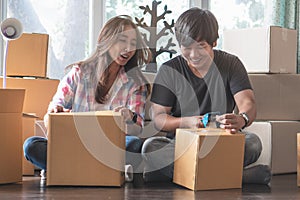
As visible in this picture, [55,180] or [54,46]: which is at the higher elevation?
[54,46]

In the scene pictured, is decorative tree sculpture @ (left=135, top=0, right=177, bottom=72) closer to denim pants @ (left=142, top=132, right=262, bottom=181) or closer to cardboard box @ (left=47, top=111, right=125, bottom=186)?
denim pants @ (left=142, top=132, right=262, bottom=181)

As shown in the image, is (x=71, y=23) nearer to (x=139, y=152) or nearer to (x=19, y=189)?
(x=139, y=152)

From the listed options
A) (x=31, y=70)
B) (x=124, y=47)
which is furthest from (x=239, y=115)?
(x=31, y=70)

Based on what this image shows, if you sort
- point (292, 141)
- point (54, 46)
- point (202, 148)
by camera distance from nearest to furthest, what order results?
point (202, 148) → point (292, 141) → point (54, 46)

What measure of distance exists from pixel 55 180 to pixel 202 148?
0.55m

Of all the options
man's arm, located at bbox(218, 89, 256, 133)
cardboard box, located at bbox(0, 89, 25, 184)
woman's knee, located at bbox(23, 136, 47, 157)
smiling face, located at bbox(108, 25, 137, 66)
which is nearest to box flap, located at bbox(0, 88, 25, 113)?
cardboard box, located at bbox(0, 89, 25, 184)

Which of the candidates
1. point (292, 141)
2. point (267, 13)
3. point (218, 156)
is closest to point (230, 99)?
point (218, 156)

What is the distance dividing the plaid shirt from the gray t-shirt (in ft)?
0.27

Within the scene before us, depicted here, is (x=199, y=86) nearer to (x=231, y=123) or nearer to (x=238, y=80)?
(x=238, y=80)

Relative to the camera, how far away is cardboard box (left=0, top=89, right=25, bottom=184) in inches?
80.3

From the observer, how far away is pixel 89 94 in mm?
2277

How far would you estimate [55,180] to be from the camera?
1.98 m

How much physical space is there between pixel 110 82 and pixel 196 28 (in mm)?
434

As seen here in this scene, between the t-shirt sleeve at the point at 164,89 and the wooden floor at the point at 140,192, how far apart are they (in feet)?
1.15
